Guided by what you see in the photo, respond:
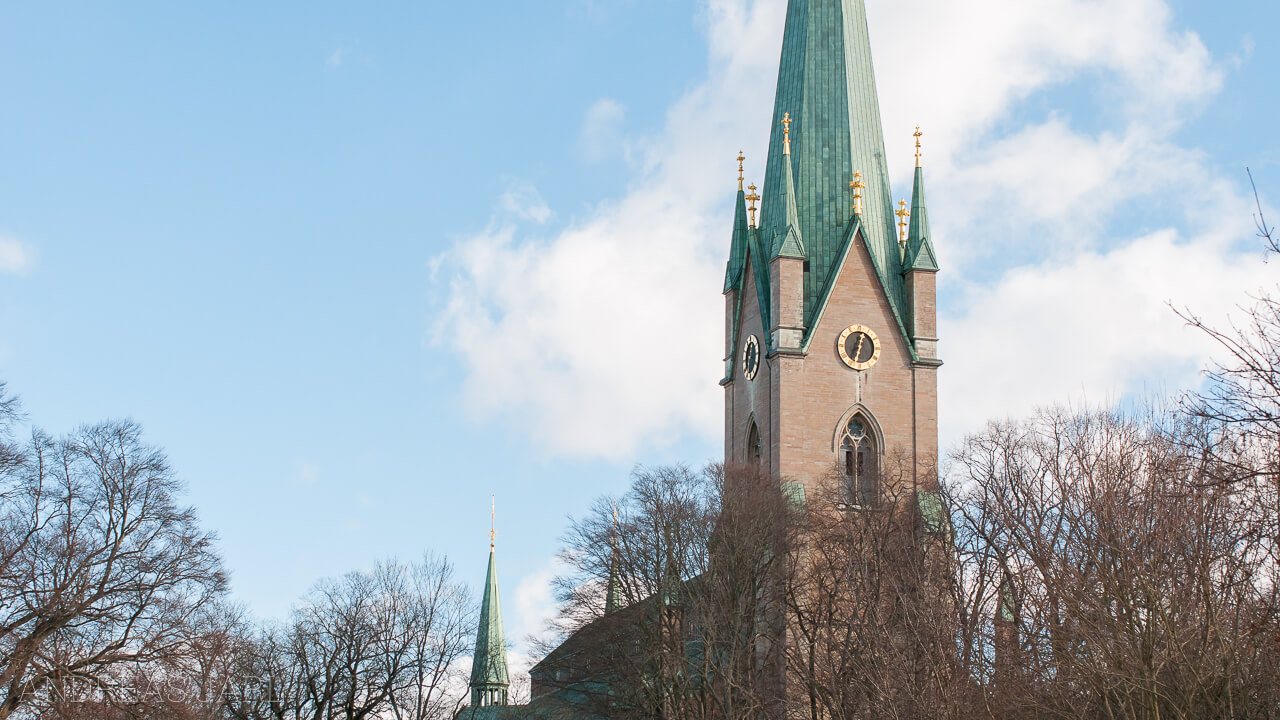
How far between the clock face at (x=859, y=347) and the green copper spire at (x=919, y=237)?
344 cm

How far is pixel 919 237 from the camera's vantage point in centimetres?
7025

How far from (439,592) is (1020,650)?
34.0 meters

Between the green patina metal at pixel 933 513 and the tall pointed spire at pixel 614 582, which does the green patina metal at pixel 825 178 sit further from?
the tall pointed spire at pixel 614 582

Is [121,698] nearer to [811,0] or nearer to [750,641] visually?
[750,641]

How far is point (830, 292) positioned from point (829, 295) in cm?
12

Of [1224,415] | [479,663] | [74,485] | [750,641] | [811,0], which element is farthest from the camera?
[479,663]

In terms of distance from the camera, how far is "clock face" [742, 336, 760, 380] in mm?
70250

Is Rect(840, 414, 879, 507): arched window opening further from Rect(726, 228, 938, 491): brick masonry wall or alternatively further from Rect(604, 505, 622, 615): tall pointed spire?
Rect(604, 505, 622, 615): tall pointed spire

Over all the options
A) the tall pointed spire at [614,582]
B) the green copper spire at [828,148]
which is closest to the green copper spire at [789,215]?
the green copper spire at [828,148]

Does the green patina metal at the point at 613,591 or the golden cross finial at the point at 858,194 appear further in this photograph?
the golden cross finial at the point at 858,194

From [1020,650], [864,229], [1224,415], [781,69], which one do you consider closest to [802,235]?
[864,229]

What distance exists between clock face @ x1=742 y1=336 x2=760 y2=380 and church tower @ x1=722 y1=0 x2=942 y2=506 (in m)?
0.08

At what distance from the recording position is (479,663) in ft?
306

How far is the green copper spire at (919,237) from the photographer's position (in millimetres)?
69812
